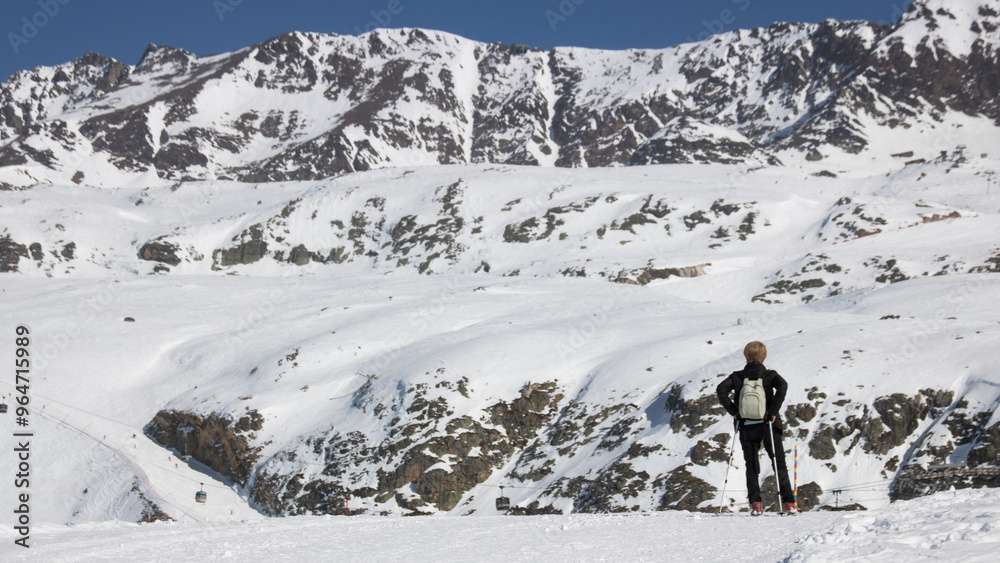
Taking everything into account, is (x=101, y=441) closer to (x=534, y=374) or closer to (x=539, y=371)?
(x=534, y=374)

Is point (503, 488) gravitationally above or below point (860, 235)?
below

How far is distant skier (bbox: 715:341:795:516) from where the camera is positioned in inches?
411

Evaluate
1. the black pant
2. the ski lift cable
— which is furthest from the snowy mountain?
the black pant

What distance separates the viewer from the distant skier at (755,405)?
34.3ft

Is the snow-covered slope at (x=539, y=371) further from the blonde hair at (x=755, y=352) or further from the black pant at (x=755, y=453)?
the blonde hair at (x=755, y=352)

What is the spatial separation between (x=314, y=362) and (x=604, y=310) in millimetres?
16652

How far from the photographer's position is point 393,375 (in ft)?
132

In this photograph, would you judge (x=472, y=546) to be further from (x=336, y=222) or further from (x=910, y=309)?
(x=336, y=222)

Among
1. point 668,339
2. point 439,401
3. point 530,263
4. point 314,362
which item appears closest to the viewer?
point 439,401

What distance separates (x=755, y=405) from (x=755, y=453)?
32.8 inches

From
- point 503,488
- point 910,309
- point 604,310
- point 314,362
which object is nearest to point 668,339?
point 604,310

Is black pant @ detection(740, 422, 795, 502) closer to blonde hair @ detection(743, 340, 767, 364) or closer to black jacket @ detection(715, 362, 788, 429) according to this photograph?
black jacket @ detection(715, 362, 788, 429)

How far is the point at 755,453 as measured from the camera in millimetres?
10875

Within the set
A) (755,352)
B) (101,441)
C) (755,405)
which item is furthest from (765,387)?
(101,441)
